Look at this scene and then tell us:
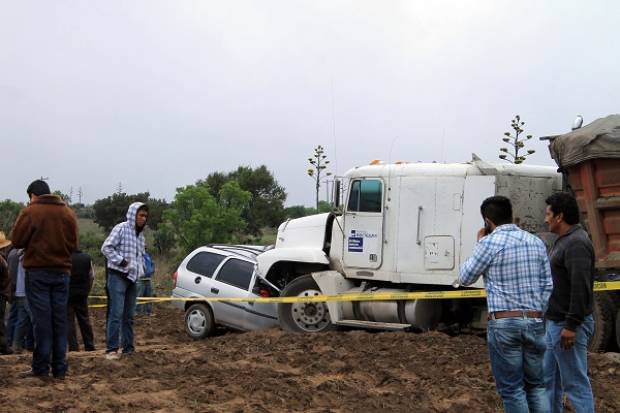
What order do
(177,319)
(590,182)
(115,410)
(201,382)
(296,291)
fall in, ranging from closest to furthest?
1. (115,410)
2. (201,382)
3. (590,182)
4. (296,291)
5. (177,319)

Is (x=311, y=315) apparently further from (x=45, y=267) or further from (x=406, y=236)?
(x=45, y=267)

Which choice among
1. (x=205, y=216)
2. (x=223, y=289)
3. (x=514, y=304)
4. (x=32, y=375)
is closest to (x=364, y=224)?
(x=223, y=289)

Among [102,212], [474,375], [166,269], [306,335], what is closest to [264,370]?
[474,375]

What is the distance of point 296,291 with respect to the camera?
1291 cm

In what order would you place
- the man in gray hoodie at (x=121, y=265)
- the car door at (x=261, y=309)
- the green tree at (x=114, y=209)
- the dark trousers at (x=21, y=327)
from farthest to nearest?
the green tree at (x=114, y=209), the car door at (x=261, y=309), the dark trousers at (x=21, y=327), the man in gray hoodie at (x=121, y=265)

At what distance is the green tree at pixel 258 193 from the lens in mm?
39812

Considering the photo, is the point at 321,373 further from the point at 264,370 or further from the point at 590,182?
the point at 590,182

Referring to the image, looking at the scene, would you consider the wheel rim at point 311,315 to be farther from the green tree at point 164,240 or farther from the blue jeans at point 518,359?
the green tree at point 164,240

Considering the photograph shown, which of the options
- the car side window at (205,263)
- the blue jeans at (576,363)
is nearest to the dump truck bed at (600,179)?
the blue jeans at (576,363)

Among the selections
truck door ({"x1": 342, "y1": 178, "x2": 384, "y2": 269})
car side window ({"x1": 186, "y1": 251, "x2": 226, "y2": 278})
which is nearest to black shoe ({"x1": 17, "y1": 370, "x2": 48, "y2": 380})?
truck door ({"x1": 342, "y1": 178, "x2": 384, "y2": 269})

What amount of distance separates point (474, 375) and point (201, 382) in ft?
9.80

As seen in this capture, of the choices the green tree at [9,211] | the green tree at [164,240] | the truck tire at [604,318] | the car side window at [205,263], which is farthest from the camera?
the green tree at [9,211]

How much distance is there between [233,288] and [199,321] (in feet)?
2.76

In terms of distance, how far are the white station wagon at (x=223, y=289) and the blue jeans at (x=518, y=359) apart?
25.9ft
